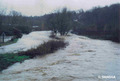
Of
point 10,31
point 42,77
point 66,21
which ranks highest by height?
point 66,21

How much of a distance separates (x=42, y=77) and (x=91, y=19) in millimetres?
58505

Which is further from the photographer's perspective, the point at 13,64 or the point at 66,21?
the point at 66,21

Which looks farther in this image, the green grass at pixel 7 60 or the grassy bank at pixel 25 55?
the grassy bank at pixel 25 55

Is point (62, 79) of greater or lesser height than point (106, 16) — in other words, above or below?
below

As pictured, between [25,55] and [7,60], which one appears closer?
[7,60]

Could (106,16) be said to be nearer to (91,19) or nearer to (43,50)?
(91,19)

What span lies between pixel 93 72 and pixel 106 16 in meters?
41.3

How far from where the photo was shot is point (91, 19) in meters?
63.7

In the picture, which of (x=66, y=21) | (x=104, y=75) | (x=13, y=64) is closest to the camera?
(x=104, y=75)

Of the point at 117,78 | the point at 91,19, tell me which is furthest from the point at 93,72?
the point at 91,19

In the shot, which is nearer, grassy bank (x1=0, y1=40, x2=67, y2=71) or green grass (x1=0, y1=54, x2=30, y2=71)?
green grass (x1=0, y1=54, x2=30, y2=71)

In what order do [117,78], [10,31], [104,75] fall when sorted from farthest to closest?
[10,31] < [104,75] < [117,78]

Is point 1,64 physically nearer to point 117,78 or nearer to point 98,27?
point 117,78

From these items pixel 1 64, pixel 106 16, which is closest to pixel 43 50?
pixel 1 64
